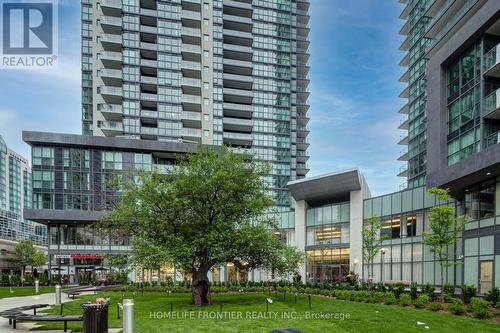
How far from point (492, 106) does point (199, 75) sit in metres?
65.0

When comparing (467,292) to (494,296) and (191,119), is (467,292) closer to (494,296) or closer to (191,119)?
(494,296)

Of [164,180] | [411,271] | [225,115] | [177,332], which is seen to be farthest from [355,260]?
[225,115]

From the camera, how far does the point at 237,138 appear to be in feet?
281

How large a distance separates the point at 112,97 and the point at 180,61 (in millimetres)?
15838

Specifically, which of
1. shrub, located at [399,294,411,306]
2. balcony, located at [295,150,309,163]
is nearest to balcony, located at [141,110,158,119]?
balcony, located at [295,150,309,163]

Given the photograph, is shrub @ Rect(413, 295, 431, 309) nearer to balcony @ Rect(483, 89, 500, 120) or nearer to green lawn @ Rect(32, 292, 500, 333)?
green lawn @ Rect(32, 292, 500, 333)

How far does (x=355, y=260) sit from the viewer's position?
41.1 meters

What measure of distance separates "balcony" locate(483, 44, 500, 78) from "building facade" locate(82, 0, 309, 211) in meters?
46.9

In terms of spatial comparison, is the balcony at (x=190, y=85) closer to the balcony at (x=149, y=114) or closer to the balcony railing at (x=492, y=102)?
the balcony at (x=149, y=114)

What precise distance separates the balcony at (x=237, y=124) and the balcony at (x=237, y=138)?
1631 millimetres

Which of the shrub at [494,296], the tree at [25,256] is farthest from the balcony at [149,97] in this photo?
the shrub at [494,296]

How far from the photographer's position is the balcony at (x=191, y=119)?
80044 mm

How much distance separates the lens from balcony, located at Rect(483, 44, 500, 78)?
82.7ft

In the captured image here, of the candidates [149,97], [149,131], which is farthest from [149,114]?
[149,97]
